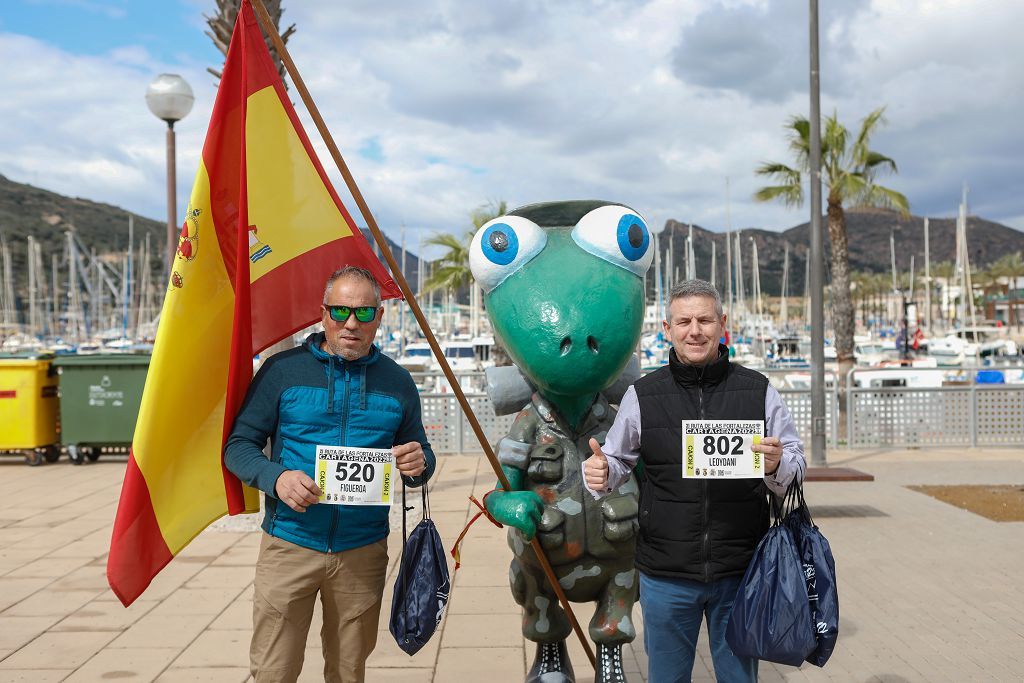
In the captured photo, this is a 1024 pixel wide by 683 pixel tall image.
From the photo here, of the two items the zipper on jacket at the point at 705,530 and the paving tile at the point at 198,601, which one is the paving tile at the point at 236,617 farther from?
the zipper on jacket at the point at 705,530

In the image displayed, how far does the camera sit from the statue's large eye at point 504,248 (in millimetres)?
3604

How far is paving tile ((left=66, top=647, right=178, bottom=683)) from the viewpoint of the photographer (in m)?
4.40

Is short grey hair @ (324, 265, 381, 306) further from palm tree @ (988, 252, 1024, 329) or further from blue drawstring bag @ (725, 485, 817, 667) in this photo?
palm tree @ (988, 252, 1024, 329)

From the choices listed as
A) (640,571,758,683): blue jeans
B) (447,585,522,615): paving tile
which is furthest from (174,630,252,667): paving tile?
(640,571,758,683): blue jeans

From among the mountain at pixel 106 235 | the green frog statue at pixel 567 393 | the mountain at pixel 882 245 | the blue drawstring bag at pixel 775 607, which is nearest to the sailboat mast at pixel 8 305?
the mountain at pixel 106 235

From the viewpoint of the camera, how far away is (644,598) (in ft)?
9.71

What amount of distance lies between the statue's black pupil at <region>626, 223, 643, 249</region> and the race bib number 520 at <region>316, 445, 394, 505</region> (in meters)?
1.44

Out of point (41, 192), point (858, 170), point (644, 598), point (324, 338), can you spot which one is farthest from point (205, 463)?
point (41, 192)

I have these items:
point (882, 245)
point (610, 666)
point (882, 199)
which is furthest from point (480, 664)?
point (882, 245)

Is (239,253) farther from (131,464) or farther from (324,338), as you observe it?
(131,464)

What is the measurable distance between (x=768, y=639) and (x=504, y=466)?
133 centimetres

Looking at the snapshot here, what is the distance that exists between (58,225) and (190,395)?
321 ft

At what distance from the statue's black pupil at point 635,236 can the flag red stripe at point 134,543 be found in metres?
2.14

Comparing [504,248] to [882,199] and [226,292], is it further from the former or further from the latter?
[882,199]
